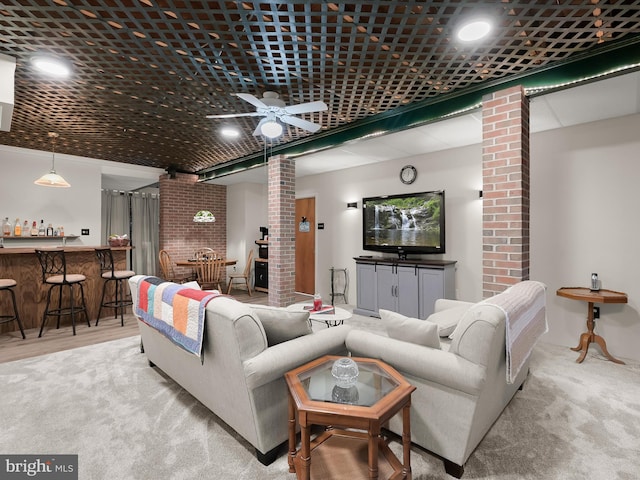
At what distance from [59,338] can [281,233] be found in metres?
2.95

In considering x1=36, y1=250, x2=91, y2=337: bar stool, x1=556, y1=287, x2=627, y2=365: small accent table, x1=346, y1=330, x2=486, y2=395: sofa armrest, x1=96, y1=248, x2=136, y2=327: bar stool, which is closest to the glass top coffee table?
x1=346, y1=330, x2=486, y2=395: sofa armrest

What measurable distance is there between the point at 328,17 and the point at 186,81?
154 centimetres

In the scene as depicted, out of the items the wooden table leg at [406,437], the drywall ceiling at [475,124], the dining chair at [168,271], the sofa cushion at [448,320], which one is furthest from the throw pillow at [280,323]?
the dining chair at [168,271]

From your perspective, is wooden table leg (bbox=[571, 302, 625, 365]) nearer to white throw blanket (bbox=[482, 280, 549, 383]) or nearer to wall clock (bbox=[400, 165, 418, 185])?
white throw blanket (bbox=[482, 280, 549, 383])

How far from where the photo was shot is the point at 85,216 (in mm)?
5699

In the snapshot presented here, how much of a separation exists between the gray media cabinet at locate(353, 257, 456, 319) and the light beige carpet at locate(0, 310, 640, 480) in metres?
1.40

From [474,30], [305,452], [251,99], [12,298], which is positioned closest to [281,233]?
[251,99]

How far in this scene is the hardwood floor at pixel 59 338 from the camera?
3.49 m

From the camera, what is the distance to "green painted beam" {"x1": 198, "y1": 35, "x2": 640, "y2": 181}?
2336 millimetres

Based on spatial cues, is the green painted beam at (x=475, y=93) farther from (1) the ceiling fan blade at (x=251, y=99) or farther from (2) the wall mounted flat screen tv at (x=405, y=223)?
(1) the ceiling fan blade at (x=251, y=99)

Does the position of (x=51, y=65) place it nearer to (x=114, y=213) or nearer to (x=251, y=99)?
(x=251, y=99)

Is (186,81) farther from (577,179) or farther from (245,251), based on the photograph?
(245,251)

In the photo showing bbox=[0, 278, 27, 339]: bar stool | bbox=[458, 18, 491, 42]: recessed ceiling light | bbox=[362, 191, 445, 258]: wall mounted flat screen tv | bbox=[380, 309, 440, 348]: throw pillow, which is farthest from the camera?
bbox=[362, 191, 445, 258]: wall mounted flat screen tv

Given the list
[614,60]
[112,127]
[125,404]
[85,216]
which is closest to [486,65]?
[614,60]
